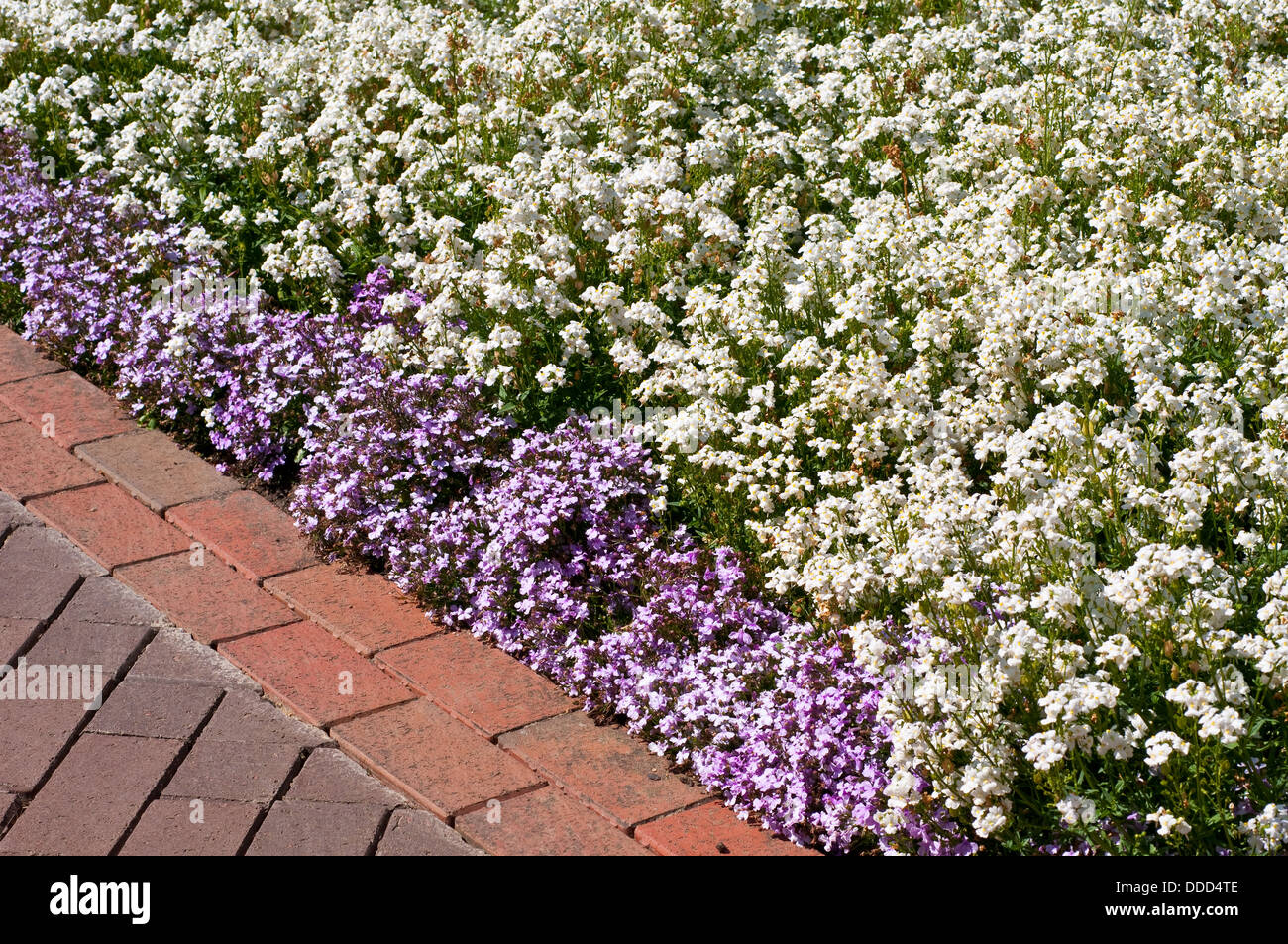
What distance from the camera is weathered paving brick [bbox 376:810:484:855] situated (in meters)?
3.52

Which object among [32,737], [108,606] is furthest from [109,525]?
[32,737]

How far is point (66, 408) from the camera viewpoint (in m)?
5.57

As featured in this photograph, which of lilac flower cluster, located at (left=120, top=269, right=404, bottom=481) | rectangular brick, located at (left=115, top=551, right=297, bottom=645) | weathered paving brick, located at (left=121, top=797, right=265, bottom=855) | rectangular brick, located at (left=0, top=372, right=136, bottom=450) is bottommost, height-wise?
weathered paving brick, located at (left=121, top=797, right=265, bottom=855)

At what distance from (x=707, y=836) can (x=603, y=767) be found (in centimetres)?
39

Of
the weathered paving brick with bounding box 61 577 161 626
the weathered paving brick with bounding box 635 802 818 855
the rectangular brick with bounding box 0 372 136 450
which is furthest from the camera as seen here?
the rectangular brick with bounding box 0 372 136 450

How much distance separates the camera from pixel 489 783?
12.2 feet

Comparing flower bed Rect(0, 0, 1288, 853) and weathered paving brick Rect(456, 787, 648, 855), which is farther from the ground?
flower bed Rect(0, 0, 1288, 853)

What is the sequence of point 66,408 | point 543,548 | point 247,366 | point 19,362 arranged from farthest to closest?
point 19,362, point 66,408, point 247,366, point 543,548

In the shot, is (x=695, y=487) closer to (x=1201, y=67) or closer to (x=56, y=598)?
(x=56, y=598)

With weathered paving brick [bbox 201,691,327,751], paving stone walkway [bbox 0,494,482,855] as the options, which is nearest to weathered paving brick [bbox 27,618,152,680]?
paving stone walkway [bbox 0,494,482,855]

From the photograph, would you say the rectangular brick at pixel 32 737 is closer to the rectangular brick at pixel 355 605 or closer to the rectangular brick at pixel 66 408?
the rectangular brick at pixel 355 605

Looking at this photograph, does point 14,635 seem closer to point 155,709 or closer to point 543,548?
point 155,709

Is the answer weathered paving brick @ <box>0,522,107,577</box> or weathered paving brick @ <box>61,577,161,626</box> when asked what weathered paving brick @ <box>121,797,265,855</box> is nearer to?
weathered paving brick @ <box>61,577,161,626</box>

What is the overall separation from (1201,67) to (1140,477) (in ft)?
10.8
